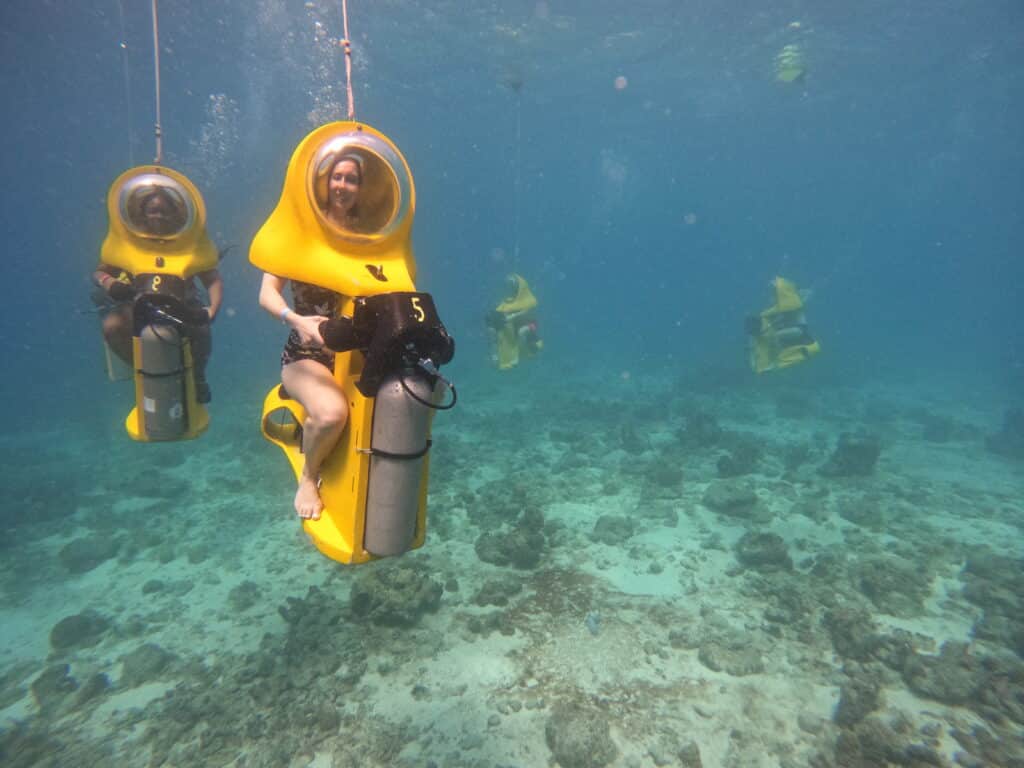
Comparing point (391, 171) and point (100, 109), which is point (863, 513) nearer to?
point (391, 171)

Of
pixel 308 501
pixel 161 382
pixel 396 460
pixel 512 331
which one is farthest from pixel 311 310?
pixel 512 331

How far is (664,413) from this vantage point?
1625cm

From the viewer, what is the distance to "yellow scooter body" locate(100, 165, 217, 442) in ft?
16.3

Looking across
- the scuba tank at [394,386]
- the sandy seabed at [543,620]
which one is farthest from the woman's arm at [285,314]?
the sandy seabed at [543,620]

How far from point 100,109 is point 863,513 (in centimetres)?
4489

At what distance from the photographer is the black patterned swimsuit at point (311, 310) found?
3.35 meters

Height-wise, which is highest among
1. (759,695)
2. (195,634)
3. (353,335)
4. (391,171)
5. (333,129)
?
(333,129)

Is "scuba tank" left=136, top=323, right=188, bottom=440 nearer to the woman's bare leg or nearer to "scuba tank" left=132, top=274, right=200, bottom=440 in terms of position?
"scuba tank" left=132, top=274, right=200, bottom=440

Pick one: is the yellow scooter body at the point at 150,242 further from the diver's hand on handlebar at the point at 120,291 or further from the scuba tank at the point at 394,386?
the scuba tank at the point at 394,386

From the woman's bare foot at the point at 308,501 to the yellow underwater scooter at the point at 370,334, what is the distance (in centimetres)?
4

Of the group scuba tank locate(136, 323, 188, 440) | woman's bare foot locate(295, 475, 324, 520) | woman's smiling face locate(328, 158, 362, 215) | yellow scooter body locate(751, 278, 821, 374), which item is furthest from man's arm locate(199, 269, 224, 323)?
yellow scooter body locate(751, 278, 821, 374)

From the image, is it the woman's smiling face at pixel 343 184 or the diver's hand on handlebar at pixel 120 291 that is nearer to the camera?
the woman's smiling face at pixel 343 184

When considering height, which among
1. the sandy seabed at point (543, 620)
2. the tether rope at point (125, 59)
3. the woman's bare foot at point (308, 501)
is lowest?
the sandy seabed at point (543, 620)

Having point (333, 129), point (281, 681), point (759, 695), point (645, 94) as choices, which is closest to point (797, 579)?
point (759, 695)
